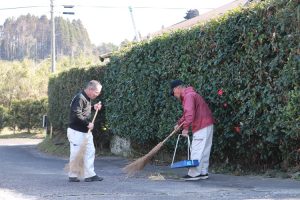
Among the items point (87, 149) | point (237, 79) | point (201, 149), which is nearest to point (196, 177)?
point (201, 149)

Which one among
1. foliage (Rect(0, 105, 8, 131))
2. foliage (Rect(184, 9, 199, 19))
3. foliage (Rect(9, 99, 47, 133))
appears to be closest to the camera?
foliage (Rect(9, 99, 47, 133))

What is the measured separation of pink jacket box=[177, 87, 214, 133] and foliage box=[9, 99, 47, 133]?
1135 inches

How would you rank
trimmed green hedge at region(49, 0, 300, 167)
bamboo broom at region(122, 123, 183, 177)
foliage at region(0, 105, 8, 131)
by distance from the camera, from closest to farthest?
1. trimmed green hedge at region(49, 0, 300, 167)
2. bamboo broom at region(122, 123, 183, 177)
3. foliage at region(0, 105, 8, 131)

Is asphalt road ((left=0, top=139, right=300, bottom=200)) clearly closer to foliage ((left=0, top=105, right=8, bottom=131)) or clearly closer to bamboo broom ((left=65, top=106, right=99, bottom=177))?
bamboo broom ((left=65, top=106, right=99, bottom=177))

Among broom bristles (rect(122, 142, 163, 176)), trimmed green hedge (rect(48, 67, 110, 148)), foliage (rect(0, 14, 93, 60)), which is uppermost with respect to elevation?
foliage (rect(0, 14, 93, 60))

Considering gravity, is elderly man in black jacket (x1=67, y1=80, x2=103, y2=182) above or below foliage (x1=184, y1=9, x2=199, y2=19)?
below

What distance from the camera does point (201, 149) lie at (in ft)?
30.5

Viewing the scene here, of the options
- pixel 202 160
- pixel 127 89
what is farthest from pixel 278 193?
pixel 127 89

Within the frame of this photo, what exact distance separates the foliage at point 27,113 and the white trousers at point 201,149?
94.6 feet

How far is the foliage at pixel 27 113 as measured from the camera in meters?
37.2

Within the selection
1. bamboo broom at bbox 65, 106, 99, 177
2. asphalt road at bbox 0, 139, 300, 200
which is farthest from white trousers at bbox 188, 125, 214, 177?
bamboo broom at bbox 65, 106, 99, 177

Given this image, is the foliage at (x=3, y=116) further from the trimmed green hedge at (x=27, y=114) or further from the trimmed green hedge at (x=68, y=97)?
the trimmed green hedge at (x=68, y=97)

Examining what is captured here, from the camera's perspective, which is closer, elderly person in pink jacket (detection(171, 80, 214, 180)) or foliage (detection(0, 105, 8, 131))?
elderly person in pink jacket (detection(171, 80, 214, 180))

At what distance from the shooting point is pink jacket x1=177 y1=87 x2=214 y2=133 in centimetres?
916
